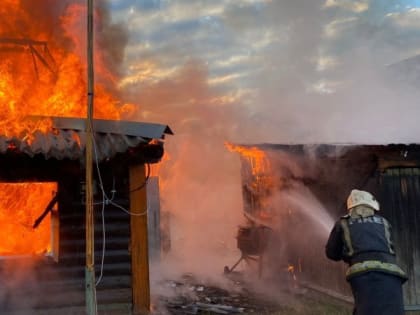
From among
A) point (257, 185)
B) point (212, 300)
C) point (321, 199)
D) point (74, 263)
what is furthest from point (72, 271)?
point (257, 185)

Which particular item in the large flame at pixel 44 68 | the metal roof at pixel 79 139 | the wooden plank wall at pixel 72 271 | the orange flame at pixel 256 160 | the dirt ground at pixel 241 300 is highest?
the large flame at pixel 44 68

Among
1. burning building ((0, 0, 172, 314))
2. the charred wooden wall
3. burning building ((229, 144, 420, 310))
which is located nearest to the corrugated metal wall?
burning building ((229, 144, 420, 310))

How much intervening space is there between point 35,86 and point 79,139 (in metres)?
1.73

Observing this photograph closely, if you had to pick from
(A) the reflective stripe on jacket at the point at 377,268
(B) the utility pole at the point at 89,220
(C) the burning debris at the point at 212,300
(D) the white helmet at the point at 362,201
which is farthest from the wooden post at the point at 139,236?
(A) the reflective stripe on jacket at the point at 377,268

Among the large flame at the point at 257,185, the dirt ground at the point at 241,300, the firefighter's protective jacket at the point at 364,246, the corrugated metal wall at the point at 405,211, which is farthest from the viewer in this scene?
the large flame at the point at 257,185

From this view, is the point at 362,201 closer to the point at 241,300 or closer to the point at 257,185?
the point at 241,300

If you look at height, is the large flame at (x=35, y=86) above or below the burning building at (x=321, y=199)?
above

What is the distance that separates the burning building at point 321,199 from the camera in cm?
966

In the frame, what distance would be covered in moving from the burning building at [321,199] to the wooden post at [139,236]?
413cm

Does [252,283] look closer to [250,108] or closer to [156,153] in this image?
[156,153]

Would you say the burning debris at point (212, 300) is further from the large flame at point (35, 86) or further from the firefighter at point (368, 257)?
the firefighter at point (368, 257)

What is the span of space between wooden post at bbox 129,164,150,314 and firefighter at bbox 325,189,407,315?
337 centimetres

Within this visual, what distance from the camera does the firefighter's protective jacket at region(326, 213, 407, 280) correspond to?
5102mm

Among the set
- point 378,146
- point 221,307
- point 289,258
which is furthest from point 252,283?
point 378,146
